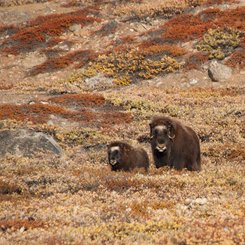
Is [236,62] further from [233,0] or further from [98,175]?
[98,175]

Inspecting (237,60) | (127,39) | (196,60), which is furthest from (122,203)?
(127,39)

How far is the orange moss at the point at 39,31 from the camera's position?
2071 inches

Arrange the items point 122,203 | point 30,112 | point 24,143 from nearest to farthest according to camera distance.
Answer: point 122,203, point 24,143, point 30,112

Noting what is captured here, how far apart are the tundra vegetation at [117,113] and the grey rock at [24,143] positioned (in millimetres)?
763

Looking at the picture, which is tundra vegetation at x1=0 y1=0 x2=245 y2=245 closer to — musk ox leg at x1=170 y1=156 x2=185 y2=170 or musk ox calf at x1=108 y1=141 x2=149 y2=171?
musk ox leg at x1=170 y1=156 x2=185 y2=170

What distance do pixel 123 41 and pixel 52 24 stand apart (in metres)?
9.62

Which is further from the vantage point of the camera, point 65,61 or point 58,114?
point 65,61

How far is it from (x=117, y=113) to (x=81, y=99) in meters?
3.55

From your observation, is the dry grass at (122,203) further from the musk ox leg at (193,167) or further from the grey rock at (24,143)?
the grey rock at (24,143)

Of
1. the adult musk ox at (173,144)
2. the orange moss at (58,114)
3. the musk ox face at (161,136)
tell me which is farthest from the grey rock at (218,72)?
the musk ox face at (161,136)

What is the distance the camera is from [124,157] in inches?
664

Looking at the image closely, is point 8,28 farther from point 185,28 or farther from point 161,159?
point 161,159

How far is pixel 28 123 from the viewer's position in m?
27.5

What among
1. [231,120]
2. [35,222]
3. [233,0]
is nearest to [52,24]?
[233,0]
